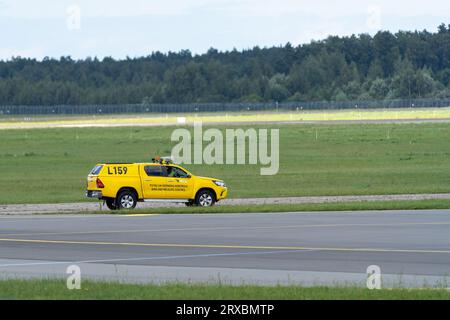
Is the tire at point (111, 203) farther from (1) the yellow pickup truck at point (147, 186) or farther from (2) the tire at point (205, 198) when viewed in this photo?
(2) the tire at point (205, 198)

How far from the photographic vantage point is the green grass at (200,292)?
15.9 metres

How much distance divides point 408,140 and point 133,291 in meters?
63.9

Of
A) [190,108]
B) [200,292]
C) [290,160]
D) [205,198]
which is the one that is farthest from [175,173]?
[190,108]

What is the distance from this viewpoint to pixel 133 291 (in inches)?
655

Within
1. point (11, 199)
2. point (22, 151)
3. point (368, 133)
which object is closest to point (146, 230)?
point (11, 199)

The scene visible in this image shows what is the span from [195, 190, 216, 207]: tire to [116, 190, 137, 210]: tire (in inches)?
92.6

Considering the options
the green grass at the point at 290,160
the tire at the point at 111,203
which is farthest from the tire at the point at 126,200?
the green grass at the point at 290,160

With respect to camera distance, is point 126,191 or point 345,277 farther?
point 126,191

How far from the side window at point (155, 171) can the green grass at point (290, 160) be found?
517 cm

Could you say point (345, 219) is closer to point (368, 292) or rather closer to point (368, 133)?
point (368, 292)

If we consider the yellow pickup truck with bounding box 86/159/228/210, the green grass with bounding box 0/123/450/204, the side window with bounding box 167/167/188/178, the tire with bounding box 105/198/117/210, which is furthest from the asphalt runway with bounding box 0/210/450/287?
the green grass with bounding box 0/123/450/204

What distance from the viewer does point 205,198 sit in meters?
38.1

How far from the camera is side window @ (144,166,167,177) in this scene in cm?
3781

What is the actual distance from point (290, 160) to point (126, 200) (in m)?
28.1
